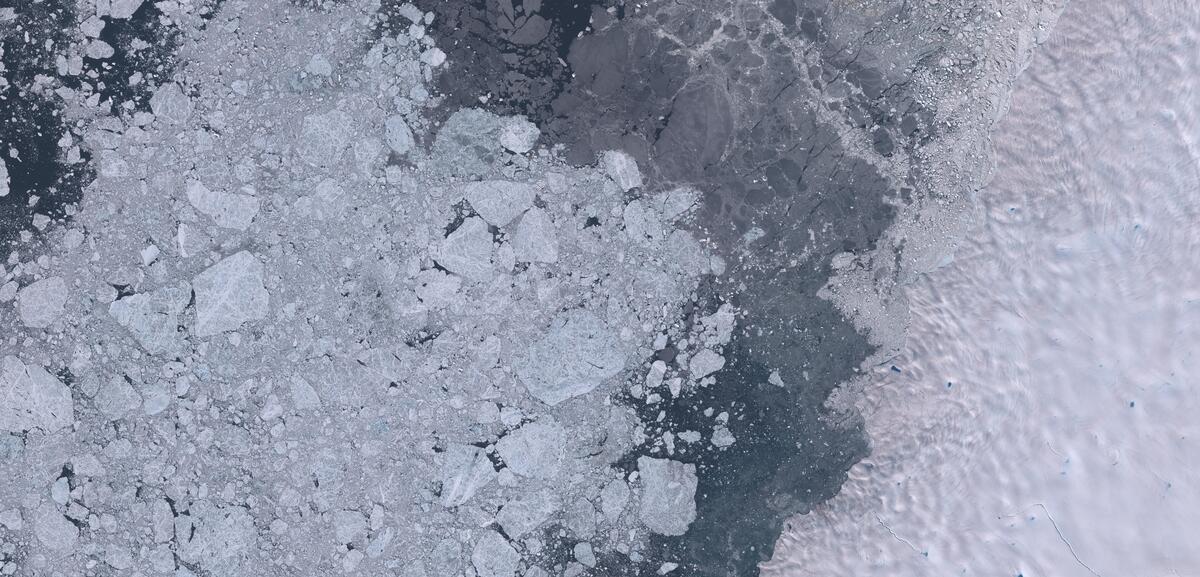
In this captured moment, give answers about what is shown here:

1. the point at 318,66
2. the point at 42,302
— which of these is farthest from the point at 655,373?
the point at 42,302

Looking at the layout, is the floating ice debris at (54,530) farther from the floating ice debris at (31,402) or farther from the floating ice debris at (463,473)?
the floating ice debris at (463,473)

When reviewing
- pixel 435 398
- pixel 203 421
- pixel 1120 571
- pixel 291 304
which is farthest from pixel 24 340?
pixel 1120 571

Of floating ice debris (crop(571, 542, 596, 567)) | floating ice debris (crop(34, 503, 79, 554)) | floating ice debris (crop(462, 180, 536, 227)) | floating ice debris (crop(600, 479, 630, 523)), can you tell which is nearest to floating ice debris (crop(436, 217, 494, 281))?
floating ice debris (crop(462, 180, 536, 227))

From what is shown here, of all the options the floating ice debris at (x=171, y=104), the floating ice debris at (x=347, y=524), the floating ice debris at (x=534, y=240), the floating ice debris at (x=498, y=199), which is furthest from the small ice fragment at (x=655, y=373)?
the floating ice debris at (x=171, y=104)

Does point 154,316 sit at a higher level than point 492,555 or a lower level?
higher

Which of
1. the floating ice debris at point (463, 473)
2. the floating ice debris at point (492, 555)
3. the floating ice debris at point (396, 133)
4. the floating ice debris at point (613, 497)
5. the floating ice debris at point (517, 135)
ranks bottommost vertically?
the floating ice debris at point (492, 555)

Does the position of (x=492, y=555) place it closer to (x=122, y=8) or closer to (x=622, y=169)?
(x=622, y=169)

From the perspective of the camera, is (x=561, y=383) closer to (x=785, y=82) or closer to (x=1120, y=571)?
(x=785, y=82)
